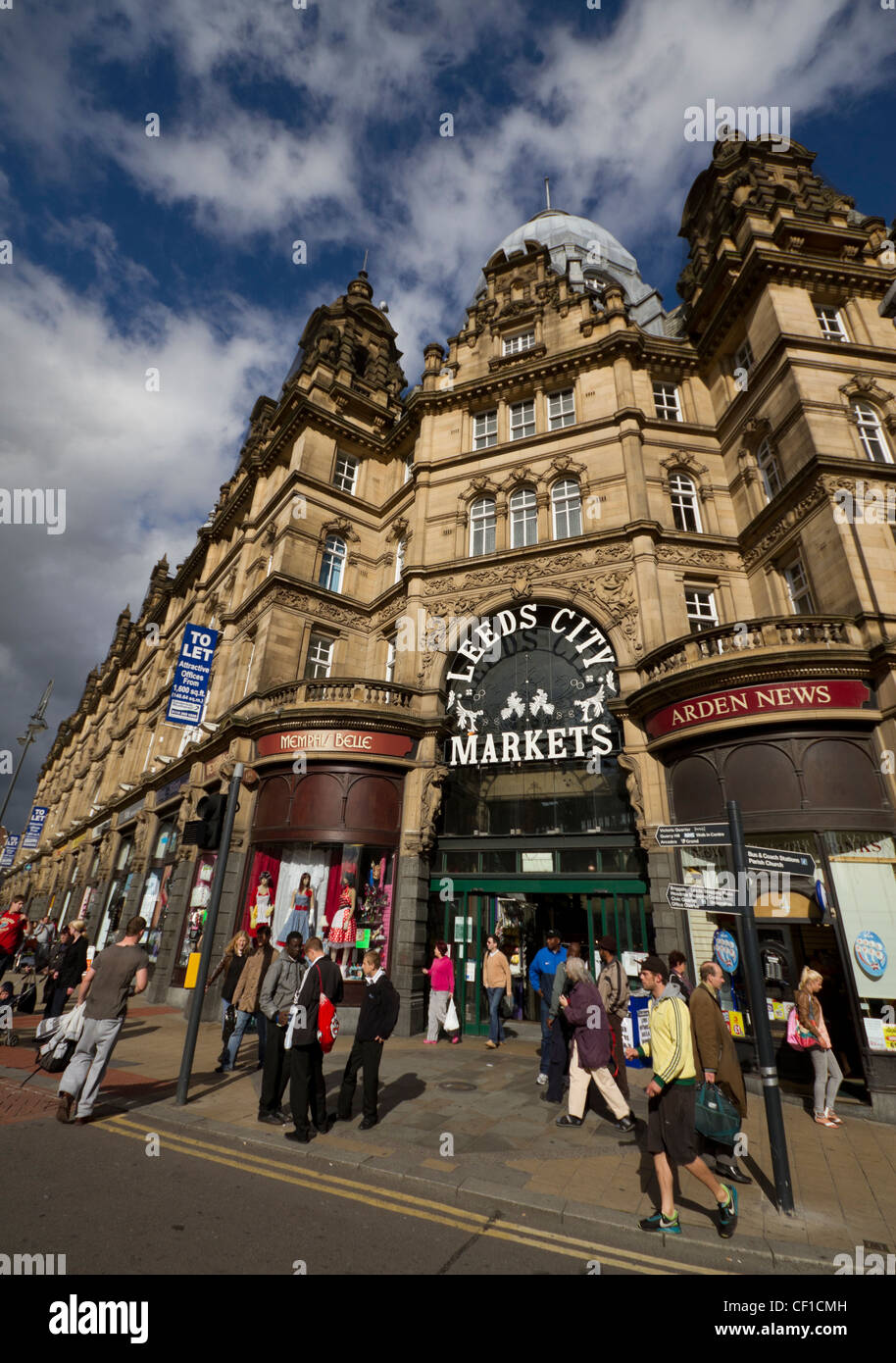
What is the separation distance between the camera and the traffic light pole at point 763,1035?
5.21 meters

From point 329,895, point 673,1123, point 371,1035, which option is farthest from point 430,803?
point 673,1123

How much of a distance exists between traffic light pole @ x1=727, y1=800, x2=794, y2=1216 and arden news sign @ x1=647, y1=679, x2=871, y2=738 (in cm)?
597

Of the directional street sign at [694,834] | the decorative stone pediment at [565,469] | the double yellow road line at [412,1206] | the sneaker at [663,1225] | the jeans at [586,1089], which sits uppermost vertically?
the decorative stone pediment at [565,469]

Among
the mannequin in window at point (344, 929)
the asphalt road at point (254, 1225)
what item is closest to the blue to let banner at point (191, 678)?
the mannequin in window at point (344, 929)

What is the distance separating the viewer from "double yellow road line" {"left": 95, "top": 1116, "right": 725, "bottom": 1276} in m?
4.40

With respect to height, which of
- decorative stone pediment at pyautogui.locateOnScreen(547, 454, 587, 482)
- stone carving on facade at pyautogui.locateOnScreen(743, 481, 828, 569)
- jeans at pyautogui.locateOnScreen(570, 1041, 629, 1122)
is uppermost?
decorative stone pediment at pyautogui.locateOnScreen(547, 454, 587, 482)

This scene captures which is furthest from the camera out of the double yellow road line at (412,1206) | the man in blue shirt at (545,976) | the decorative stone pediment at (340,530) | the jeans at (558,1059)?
the decorative stone pediment at (340,530)

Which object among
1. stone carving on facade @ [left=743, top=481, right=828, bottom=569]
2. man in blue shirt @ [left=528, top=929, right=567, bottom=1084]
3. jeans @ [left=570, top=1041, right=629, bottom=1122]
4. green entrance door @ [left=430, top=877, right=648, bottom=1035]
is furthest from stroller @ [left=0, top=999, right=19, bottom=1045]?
stone carving on facade @ [left=743, top=481, right=828, bottom=569]

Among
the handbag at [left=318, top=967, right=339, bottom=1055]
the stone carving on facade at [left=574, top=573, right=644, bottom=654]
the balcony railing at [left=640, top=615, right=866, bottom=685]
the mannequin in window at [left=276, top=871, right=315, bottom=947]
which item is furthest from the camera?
the stone carving on facade at [left=574, top=573, right=644, bottom=654]

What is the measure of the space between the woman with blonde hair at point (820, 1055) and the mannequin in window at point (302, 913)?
1068cm

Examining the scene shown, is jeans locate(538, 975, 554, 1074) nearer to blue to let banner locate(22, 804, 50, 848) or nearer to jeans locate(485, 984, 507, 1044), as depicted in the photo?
jeans locate(485, 984, 507, 1044)

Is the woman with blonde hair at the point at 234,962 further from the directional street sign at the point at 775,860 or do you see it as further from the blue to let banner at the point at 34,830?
the blue to let banner at the point at 34,830

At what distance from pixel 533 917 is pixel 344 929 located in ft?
15.6

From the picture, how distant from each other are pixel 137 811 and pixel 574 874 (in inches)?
818
